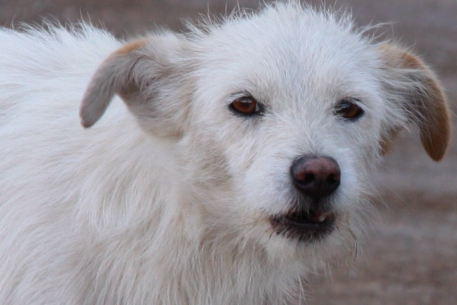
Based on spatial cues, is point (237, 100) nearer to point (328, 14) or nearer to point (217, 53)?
point (217, 53)

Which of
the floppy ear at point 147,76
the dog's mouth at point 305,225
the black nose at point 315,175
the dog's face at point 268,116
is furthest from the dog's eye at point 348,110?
the floppy ear at point 147,76

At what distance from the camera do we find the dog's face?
3.51 m

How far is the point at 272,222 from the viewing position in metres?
3.63

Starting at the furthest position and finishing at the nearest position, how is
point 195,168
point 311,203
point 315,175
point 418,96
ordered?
point 418,96 → point 195,168 → point 311,203 → point 315,175

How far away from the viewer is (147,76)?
3.84 m

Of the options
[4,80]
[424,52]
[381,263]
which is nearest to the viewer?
[4,80]

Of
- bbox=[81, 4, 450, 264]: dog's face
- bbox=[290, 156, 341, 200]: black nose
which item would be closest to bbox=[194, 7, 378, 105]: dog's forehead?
bbox=[81, 4, 450, 264]: dog's face

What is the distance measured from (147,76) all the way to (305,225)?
1.02 metres

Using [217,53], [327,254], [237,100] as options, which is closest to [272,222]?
[327,254]

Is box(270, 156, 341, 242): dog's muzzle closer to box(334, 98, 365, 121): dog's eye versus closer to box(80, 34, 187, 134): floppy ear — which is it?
box(334, 98, 365, 121): dog's eye

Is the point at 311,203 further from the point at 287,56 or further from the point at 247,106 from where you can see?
the point at 287,56

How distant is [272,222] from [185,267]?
0.47 m

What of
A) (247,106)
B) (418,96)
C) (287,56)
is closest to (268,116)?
(247,106)

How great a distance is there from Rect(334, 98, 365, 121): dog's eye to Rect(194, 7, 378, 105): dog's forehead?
6 cm
